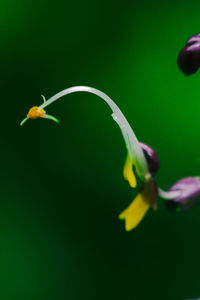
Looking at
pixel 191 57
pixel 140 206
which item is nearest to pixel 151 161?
pixel 140 206

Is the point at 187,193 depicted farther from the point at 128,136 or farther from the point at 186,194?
the point at 128,136

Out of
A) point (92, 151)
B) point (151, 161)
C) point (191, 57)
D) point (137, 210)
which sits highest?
point (191, 57)

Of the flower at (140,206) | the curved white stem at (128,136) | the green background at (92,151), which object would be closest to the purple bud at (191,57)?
the curved white stem at (128,136)

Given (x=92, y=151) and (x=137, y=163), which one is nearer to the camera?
(x=137, y=163)

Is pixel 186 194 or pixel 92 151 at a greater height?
pixel 186 194

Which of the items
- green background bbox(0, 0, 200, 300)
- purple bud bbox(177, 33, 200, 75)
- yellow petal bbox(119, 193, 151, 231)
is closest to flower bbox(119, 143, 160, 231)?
yellow petal bbox(119, 193, 151, 231)

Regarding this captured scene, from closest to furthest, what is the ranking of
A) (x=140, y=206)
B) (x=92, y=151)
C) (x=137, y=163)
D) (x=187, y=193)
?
1. (x=187, y=193)
2. (x=140, y=206)
3. (x=137, y=163)
4. (x=92, y=151)

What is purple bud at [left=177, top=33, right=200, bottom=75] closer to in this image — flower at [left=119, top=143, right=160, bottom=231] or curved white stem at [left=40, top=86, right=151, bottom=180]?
curved white stem at [left=40, top=86, right=151, bottom=180]

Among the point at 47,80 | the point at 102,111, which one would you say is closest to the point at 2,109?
the point at 47,80
